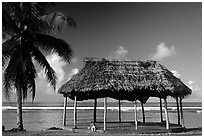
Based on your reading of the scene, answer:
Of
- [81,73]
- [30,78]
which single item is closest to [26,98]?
[30,78]

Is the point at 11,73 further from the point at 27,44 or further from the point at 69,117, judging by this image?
the point at 69,117

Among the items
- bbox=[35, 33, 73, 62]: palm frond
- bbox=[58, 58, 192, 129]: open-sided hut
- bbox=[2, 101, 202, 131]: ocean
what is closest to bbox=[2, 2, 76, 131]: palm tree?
bbox=[35, 33, 73, 62]: palm frond

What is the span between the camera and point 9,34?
11.6m

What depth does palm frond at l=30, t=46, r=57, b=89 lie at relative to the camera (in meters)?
11.9

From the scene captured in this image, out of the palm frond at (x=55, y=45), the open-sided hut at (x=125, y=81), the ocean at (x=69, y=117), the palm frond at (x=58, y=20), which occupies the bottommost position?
the ocean at (x=69, y=117)

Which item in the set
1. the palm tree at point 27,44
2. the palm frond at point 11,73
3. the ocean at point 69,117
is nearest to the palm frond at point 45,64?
the palm tree at point 27,44

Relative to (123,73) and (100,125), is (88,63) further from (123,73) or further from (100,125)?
(100,125)

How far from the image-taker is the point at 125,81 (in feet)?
35.9

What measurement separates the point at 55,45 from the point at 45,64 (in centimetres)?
83

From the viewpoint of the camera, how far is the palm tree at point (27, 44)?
1130 centimetres

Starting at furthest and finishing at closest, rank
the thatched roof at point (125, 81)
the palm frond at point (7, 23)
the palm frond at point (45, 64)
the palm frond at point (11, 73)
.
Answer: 1. the palm frond at point (45, 64)
2. the palm frond at point (11, 73)
3. the thatched roof at point (125, 81)
4. the palm frond at point (7, 23)

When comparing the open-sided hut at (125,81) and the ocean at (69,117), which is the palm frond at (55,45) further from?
the ocean at (69,117)

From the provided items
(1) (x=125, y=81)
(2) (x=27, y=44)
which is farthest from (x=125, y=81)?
(2) (x=27, y=44)

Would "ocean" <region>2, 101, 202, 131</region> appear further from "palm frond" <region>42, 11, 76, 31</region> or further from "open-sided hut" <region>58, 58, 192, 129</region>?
"palm frond" <region>42, 11, 76, 31</region>
